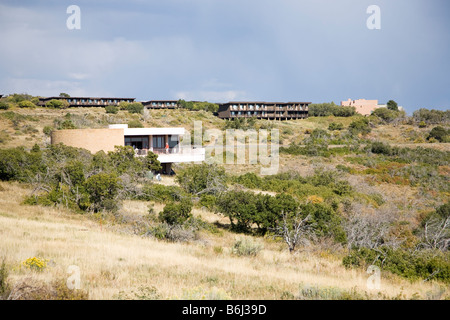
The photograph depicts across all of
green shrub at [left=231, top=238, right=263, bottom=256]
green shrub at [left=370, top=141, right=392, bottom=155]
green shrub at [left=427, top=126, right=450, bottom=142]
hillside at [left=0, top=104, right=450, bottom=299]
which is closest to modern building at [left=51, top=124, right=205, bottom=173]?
hillside at [left=0, top=104, right=450, bottom=299]

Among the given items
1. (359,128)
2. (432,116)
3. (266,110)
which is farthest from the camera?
(266,110)

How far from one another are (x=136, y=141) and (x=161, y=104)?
6336 cm

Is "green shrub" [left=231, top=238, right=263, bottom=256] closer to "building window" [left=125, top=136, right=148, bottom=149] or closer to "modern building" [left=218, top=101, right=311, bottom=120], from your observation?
"building window" [left=125, top=136, right=148, bottom=149]

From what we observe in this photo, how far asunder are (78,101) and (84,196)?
75856 millimetres

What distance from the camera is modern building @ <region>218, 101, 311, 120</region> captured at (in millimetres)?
89188

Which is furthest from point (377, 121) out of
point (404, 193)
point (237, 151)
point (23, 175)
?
point (23, 175)

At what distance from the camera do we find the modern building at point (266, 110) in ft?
293

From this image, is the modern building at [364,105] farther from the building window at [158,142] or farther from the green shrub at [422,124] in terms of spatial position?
the building window at [158,142]

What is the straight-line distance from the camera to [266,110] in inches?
3570

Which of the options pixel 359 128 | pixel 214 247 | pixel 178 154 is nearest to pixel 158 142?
pixel 178 154

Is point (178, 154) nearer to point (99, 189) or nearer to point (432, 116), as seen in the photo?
point (99, 189)

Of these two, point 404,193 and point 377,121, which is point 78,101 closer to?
point 377,121

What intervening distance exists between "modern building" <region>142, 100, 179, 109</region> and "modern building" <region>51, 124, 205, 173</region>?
5855cm

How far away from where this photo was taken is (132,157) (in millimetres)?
29766
